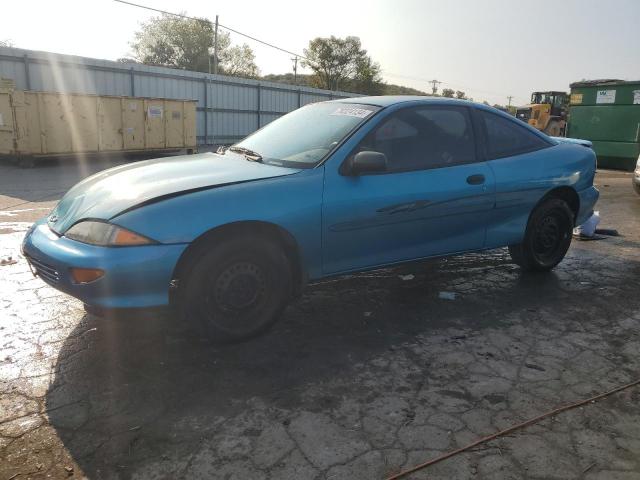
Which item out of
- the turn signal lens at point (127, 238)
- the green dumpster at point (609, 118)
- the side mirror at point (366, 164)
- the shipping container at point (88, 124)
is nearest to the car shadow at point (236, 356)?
the turn signal lens at point (127, 238)

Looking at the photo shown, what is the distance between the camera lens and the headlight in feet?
9.53

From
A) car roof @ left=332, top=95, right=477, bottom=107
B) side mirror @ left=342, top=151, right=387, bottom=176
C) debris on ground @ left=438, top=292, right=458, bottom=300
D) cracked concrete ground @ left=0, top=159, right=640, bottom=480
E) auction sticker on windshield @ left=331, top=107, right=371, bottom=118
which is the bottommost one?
cracked concrete ground @ left=0, top=159, right=640, bottom=480

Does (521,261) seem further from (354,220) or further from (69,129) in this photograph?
(69,129)

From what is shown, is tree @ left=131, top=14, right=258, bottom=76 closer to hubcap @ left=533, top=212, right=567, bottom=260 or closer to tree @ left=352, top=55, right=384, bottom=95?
tree @ left=352, top=55, right=384, bottom=95

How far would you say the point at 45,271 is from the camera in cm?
311

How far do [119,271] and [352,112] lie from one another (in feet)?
6.78

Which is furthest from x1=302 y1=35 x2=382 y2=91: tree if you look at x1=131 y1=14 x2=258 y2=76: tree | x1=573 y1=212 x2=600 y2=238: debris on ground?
x1=573 y1=212 x2=600 y2=238: debris on ground

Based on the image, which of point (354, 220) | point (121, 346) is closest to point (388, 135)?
point (354, 220)

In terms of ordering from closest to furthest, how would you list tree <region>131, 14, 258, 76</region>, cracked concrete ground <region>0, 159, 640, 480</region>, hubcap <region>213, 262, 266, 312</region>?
cracked concrete ground <region>0, 159, 640, 480</region> < hubcap <region>213, 262, 266, 312</region> < tree <region>131, 14, 258, 76</region>

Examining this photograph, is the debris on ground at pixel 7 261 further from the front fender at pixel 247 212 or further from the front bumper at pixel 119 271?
the front fender at pixel 247 212

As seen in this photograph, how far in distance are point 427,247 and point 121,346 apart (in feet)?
7.48

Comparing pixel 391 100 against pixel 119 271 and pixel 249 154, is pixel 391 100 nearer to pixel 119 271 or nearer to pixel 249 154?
pixel 249 154

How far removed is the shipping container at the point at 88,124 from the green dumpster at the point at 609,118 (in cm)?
1305

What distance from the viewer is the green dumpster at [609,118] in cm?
1644
